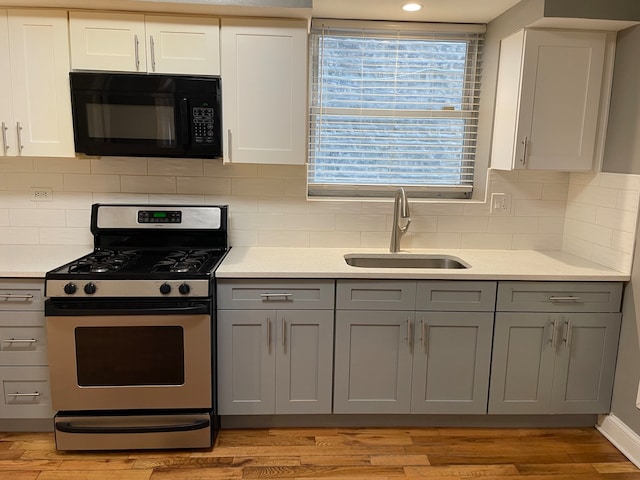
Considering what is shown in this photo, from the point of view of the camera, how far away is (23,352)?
7.48ft

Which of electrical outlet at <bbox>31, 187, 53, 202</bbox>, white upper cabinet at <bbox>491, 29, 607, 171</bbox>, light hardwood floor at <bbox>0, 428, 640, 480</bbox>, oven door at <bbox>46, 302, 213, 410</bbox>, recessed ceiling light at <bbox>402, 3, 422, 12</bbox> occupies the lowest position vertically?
light hardwood floor at <bbox>0, 428, 640, 480</bbox>

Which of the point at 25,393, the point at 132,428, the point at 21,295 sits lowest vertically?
the point at 132,428

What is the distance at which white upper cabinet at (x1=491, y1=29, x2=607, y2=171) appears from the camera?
243cm

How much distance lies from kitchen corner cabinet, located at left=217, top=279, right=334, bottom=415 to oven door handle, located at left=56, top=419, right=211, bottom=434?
0.18m

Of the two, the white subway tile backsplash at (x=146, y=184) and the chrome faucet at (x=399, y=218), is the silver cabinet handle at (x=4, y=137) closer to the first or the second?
the white subway tile backsplash at (x=146, y=184)

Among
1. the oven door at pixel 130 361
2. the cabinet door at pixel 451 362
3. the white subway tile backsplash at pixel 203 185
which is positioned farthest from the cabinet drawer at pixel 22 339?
the cabinet door at pixel 451 362

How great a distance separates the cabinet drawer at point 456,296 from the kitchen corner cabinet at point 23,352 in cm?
181

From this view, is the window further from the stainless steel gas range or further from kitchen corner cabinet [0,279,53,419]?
kitchen corner cabinet [0,279,53,419]

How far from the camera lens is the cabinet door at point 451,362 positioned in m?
2.38

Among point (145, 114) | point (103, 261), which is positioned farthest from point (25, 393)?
point (145, 114)

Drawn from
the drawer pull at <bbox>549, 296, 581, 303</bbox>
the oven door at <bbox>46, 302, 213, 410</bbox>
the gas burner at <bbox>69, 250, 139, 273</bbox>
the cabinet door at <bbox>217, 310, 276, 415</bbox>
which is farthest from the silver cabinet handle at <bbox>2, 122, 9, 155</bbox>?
the drawer pull at <bbox>549, 296, 581, 303</bbox>

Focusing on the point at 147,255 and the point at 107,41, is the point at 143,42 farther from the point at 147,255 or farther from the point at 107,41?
the point at 147,255

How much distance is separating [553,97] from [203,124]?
1790mm

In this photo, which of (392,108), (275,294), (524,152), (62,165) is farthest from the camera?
(392,108)
